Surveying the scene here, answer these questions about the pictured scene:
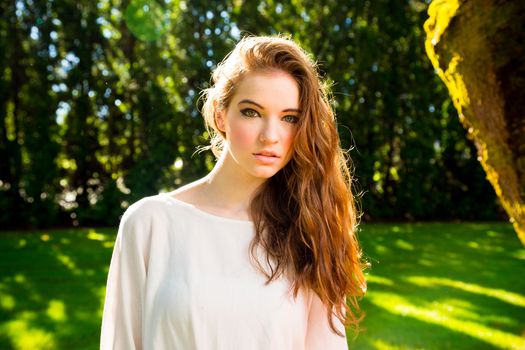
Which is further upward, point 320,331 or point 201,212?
point 201,212

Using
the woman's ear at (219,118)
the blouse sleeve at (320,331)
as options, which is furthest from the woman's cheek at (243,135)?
the blouse sleeve at (320,331)

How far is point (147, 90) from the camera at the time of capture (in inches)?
353

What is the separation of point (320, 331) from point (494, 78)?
43.1 inches

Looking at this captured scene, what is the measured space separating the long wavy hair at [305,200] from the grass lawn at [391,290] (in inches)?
53.8

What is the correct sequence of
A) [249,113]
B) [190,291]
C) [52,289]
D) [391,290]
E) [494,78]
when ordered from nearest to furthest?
[190,291] < [249,113] < [494,78] < [52,289] < [391,290]

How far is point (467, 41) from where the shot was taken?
2172mm

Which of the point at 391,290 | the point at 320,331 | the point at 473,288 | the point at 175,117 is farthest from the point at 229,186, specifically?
the point at 175,117

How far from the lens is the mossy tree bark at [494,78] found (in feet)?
6.88

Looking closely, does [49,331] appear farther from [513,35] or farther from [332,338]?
[513,35]

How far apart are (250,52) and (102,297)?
3.75 m

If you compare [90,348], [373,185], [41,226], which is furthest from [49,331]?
[373,185]

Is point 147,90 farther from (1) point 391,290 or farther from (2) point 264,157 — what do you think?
(2) point 264,157

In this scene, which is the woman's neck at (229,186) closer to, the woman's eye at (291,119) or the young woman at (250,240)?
the young woman at (250,240)

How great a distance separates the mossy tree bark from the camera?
6.88 ft
